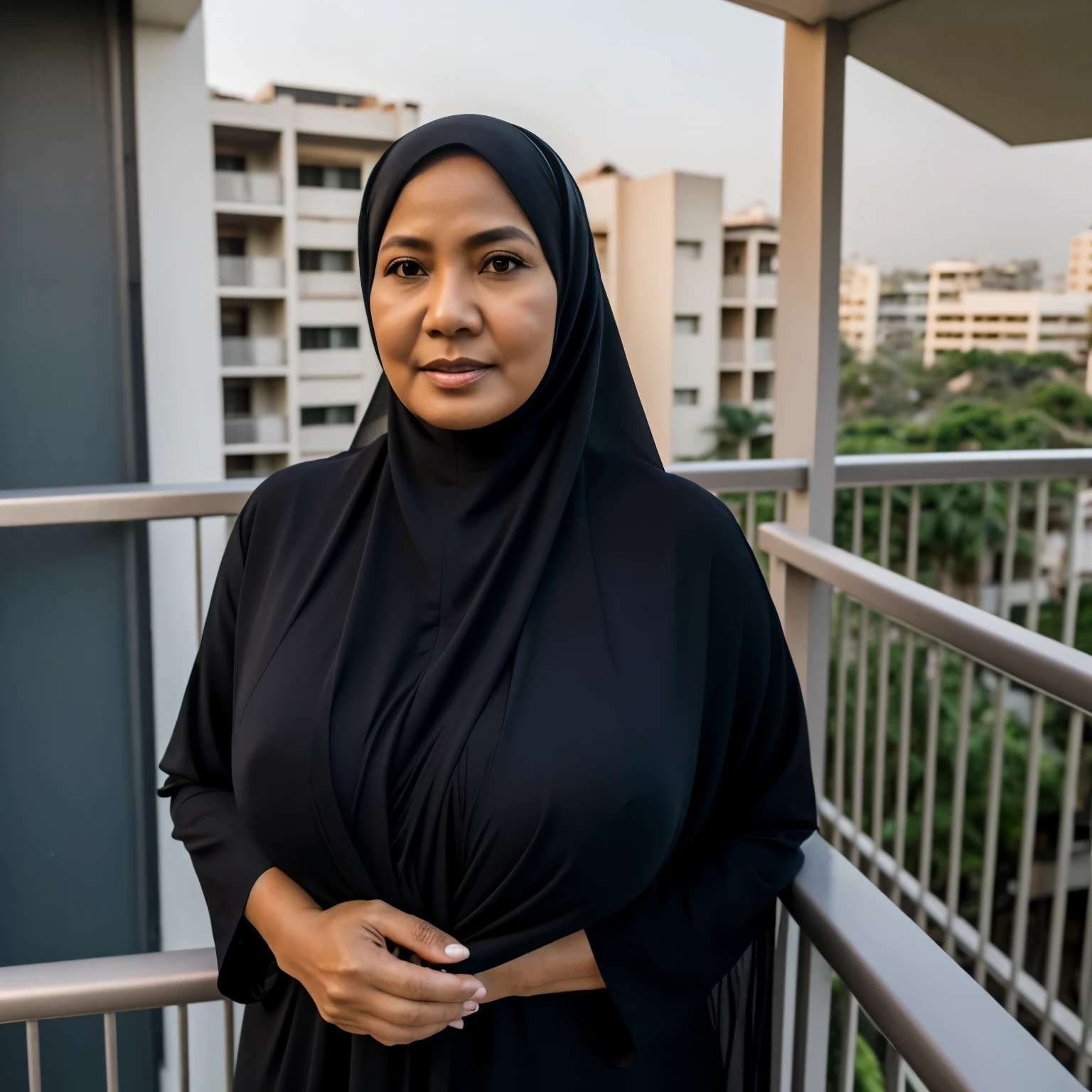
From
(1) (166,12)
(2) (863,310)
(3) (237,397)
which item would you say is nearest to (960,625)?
(1) (166,12)

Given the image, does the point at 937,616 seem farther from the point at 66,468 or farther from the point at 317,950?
the point at 66,468

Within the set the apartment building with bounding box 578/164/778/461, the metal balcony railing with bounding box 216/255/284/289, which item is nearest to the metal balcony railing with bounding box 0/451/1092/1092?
the metal balcony railing with bounding box 216/255/284/289

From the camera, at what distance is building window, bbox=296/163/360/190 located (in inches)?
236

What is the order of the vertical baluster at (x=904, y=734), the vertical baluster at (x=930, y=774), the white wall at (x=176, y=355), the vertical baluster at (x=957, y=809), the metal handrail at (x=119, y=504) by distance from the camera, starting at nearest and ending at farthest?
the metal handrail at (x=119, y=504)
the vertical baluster at (x=957, y=809)
the vertical baluster at (x=930, y=774)
the vertical baluster at (x=904, y=734)
the white wall at (x=176, y=355)

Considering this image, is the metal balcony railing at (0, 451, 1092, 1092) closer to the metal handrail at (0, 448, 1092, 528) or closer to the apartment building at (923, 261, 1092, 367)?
the metal handrail at (0, 448, 1092, 528)

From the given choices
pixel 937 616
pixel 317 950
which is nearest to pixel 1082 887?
pixel 937 616

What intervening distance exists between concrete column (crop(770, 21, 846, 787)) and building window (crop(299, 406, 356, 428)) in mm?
3644

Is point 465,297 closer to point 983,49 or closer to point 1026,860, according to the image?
point 1026,860

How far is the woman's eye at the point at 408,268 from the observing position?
96cm

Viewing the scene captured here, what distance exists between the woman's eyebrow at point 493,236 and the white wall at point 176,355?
2679mm

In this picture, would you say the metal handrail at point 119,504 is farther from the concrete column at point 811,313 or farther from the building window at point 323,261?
the building window at point 323,261

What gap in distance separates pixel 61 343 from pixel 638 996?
9.05ft

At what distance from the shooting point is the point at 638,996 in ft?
3.12

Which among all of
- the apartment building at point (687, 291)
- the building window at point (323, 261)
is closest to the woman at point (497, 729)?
the building window at point (323, 261)
